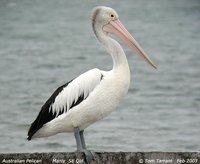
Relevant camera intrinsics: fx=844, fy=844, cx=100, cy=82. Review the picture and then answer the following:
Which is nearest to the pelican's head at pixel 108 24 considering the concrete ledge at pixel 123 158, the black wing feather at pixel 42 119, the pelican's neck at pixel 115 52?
the pelican's neck at pixel 115 52

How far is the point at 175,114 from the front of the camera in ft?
55.6

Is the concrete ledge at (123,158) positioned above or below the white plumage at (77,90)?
above

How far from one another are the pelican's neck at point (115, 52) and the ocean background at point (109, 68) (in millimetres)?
6150

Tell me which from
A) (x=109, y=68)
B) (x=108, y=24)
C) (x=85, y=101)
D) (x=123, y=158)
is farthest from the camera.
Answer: (x=109, y=68)

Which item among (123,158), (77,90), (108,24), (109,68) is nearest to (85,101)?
(77,90)

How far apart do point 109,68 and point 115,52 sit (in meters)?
17.7

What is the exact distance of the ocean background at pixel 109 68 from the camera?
46.5 ft

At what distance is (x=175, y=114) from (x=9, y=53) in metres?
13.8

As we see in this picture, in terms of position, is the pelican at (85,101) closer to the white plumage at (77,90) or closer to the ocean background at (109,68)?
the white plumage at (77,90)

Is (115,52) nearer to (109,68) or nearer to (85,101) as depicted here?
(85,101)

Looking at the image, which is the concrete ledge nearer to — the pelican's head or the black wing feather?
the black wing feather

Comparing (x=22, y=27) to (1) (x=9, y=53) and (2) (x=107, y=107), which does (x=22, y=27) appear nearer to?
(1) (x=9, y=53)

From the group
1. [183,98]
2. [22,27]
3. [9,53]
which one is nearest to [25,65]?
[9,53]

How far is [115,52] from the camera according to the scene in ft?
22.5
